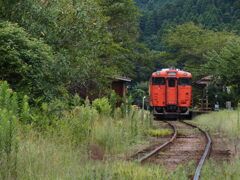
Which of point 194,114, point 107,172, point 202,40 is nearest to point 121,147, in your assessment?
point 107,172

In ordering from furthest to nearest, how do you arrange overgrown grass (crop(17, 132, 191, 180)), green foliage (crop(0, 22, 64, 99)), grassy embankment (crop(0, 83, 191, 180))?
1. green foliage (crop(0, 22, 64, 99))
2. overgrown grass (crop(17, 132, 191, 180))
3. grassy embankment (crop(0, 83, 191, 180))

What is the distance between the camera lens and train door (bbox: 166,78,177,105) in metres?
30.7

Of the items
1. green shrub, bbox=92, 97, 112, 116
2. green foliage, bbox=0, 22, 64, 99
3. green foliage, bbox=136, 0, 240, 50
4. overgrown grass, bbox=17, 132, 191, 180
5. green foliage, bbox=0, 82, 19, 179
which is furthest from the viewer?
green foliage, bbox=136, 0, 240, 50

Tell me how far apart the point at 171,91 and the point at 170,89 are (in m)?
0.15

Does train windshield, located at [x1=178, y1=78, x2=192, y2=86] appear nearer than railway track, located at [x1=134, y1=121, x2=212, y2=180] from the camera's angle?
No

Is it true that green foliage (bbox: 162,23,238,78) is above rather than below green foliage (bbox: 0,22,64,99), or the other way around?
above

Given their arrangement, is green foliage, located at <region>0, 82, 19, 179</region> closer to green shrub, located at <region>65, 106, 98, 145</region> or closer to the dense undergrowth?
the dense undergrowth

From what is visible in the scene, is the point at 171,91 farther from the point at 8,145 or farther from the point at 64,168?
the point at 8,145

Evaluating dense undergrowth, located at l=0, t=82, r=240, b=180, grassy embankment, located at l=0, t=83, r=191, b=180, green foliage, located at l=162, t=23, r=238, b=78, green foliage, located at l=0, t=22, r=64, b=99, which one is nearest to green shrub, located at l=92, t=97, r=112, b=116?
grassy embankment, located at l=0, t=83, r=191, b=180

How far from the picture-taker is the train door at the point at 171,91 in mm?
30688

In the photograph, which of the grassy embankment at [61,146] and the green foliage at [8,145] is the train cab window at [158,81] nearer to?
the grassy embankment at [61,146]

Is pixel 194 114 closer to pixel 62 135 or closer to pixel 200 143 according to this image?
pixel 200 143

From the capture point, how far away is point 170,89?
101 ft

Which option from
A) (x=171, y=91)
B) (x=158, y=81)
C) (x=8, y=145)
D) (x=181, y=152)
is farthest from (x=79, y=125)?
(x=171, y=91)
